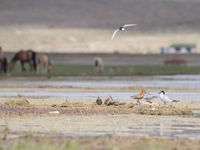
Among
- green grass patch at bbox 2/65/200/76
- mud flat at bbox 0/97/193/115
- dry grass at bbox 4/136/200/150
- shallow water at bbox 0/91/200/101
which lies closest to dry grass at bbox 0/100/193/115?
mud flat at bbox 0/97/193/115

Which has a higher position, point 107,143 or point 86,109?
point 86,109

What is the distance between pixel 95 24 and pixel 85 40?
443 inches

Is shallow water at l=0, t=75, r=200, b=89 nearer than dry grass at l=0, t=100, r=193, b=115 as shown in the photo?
No

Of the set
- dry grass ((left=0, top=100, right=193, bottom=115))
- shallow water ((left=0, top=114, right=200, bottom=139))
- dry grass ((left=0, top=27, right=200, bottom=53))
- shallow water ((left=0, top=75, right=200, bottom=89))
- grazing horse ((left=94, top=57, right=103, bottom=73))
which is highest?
dry grass ((left=0, top=27, right=200, bottom=53))

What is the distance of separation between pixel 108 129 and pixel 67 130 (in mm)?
903

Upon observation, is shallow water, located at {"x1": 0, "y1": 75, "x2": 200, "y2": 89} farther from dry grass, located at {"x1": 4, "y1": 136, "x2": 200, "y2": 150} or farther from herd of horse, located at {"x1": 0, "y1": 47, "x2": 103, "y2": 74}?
dry grass, located at {"x1": 4, "y1": 136, "x2": 200, "y2": 150}

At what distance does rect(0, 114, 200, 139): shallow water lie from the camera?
14.6 meters

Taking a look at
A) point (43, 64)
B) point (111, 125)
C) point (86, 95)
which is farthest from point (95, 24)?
point (111, 125)

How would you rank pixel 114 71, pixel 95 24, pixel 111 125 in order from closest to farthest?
pixel 111 125 → pixel 114 71 → pixel 95 24

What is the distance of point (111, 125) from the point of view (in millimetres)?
15875

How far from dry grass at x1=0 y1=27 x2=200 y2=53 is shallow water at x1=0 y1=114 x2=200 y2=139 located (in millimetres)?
62489

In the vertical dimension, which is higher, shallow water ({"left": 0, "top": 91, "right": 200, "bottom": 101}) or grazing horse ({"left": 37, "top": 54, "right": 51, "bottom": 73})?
grazing horse ({"left": 37, "top": 54, "right": 51, "bottom": 73})

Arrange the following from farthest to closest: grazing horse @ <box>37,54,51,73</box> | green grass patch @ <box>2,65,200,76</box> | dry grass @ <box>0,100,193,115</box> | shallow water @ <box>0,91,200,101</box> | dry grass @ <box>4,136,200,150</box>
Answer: grazing horse @ <box>37,54,51,73</box>
green grass patch @ <box>2,65,200,76</box>
shallow water @ <box>0,91,200,101</box>
dry grass @ <box>0,100,193,115</box>
dry grass @ <box>4,136,200,150</box>

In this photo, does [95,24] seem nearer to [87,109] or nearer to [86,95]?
[86,95]
